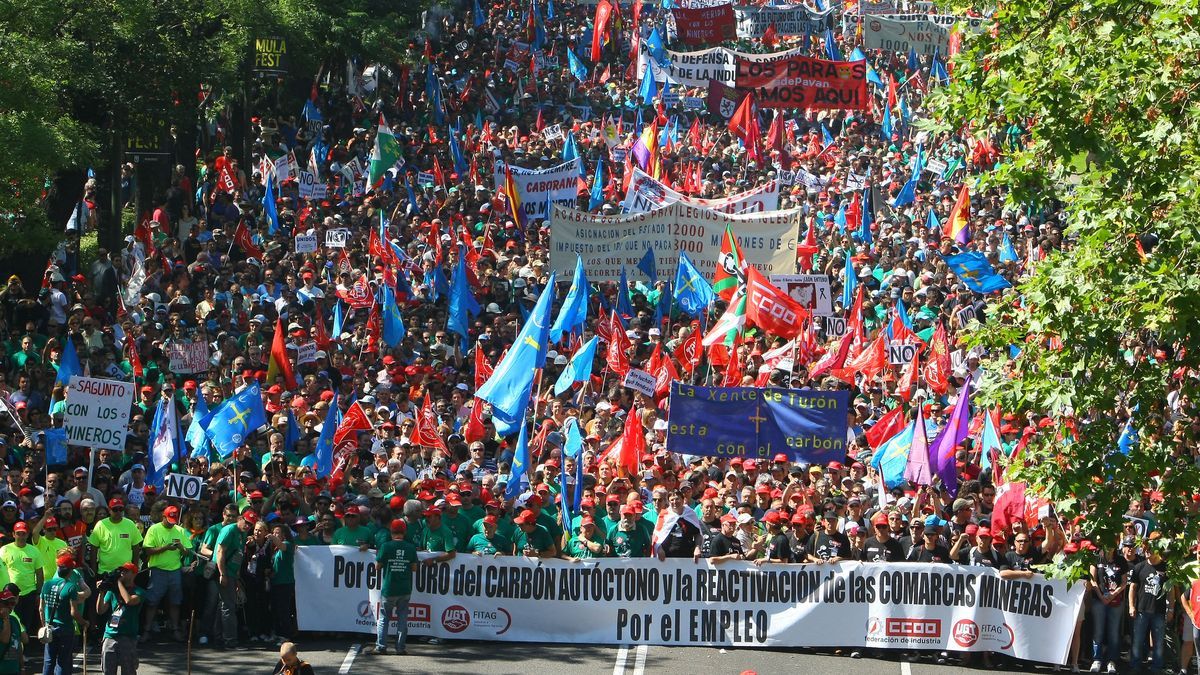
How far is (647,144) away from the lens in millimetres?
36125

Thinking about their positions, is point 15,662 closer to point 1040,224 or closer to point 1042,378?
point 1042,378

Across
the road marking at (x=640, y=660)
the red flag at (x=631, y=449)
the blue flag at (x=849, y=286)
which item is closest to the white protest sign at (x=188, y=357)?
the red flag at (x=631, y=449)

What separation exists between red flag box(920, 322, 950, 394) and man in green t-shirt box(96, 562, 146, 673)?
11227mm

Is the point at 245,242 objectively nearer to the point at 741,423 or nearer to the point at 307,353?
the point at 307,353

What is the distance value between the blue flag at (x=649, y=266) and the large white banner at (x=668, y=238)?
0.07 meters

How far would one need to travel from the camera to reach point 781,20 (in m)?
54.6

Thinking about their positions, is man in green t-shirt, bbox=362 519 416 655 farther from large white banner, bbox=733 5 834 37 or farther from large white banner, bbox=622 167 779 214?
large white banner, bbox=733 5 834 37

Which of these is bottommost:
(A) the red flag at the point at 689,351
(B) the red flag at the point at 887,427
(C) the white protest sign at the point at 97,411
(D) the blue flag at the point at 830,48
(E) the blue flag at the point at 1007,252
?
(C) the white protest sign at the point at 97,411

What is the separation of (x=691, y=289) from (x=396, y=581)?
10809mm

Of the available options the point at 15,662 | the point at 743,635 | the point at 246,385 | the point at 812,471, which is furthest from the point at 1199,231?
the point at 246,385

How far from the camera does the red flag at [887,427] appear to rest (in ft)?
66.6

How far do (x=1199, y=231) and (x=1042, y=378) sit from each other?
173 centimetres

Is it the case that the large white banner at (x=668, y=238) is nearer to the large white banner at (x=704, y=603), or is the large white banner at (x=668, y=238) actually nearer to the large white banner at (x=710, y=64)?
the large white banner at (x=704, y=603)

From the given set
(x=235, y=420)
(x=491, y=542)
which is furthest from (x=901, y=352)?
(x=235, y=420)
